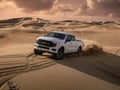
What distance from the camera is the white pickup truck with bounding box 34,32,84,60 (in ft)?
63.3

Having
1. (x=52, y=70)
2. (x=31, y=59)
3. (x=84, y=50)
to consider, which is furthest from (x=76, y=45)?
(x=52, y=70)

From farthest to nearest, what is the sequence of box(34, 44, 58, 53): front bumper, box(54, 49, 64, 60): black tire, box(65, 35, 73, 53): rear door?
box(65, 35, 73, 53): rear door → box(54, 49, 64, 60): black tire → box(34, 44, 58, 53): front bumper

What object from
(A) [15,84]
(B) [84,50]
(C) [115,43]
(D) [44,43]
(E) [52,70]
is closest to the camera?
(A) [15,84]

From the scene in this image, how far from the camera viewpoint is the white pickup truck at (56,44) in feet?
63.3

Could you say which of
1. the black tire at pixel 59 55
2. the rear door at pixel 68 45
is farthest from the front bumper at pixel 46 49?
the rear door at pixel 68 45

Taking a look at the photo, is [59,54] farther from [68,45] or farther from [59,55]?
[68,45]

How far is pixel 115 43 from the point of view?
44156 millimetres

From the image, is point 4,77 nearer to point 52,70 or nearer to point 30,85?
point 30,85

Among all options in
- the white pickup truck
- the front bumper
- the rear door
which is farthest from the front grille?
the rear door

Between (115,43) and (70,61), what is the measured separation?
25832 millimetres

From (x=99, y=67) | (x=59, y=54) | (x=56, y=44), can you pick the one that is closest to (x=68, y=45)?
(x=59, y=54)

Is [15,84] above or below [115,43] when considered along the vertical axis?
above

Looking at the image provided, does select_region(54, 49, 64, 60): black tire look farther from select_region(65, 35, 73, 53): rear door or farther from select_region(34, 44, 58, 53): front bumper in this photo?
select_region(65, 35, 73, 53): rear door

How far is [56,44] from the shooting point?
19.3 meters
